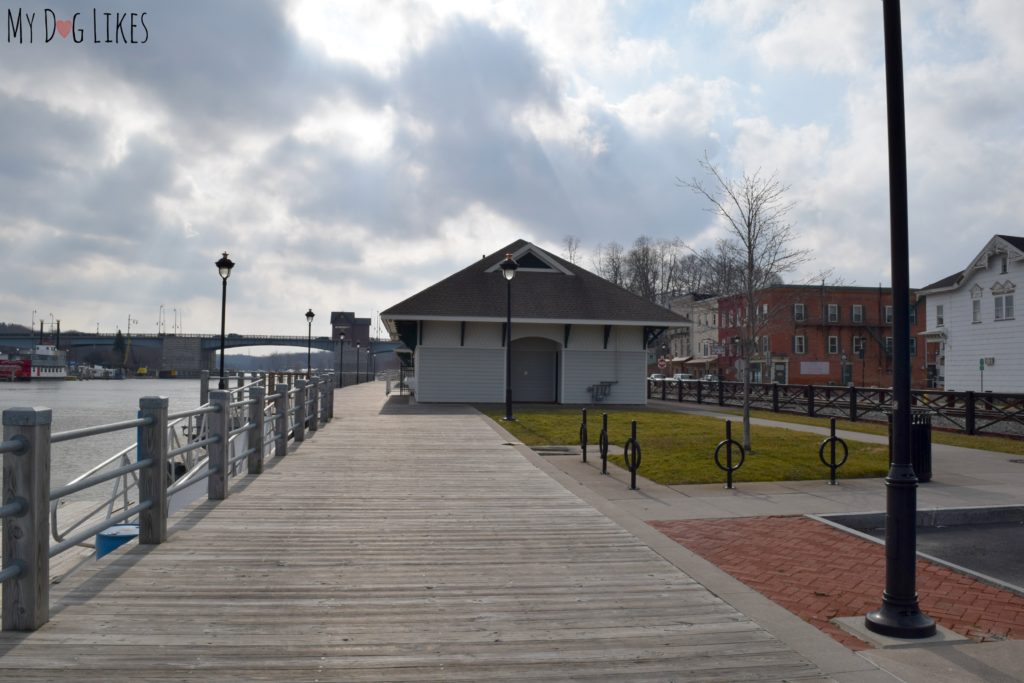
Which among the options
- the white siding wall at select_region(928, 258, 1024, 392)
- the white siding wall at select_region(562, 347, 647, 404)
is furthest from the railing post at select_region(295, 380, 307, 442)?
the white siding wall at select_region(928, 258, 1024, 392)

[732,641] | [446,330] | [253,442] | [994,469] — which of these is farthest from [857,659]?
[446,330]

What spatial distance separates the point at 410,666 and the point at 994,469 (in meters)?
12.9

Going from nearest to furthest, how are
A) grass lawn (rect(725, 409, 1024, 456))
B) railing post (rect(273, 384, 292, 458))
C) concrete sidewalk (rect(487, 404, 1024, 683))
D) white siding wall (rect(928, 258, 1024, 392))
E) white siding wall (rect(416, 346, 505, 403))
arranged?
concrete sidewalk (rect(487, 404, 1024, 683)), railing post (rect(273, 384, 292, 458)), grass lawn (rect(725, 409, 1024, 456)), white siding wall (rect(416, 346, 505, 403)), white siding wall (rect(928, 258, 1024, 392))

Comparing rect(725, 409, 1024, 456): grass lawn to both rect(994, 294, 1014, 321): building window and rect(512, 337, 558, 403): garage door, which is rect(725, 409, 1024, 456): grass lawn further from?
rect(994, 294, 1014, 321): building window

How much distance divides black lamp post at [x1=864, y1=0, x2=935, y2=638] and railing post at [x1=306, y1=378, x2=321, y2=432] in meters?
14.3

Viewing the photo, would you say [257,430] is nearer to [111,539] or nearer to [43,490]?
[111,539]

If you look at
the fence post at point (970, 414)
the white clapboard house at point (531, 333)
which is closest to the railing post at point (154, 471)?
the fence post at point (970, 414)

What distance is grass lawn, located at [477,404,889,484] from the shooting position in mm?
12367

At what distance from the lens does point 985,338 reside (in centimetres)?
3897

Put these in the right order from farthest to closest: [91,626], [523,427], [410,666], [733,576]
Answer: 1. [523,427]
2. [733,576]
3. [91,626]
4. [410,666]

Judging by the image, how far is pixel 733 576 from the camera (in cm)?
644

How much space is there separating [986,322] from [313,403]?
35.2m

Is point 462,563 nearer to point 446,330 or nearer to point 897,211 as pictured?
point 897,211

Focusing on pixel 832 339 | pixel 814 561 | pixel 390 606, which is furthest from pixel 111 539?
pixel 832 339
